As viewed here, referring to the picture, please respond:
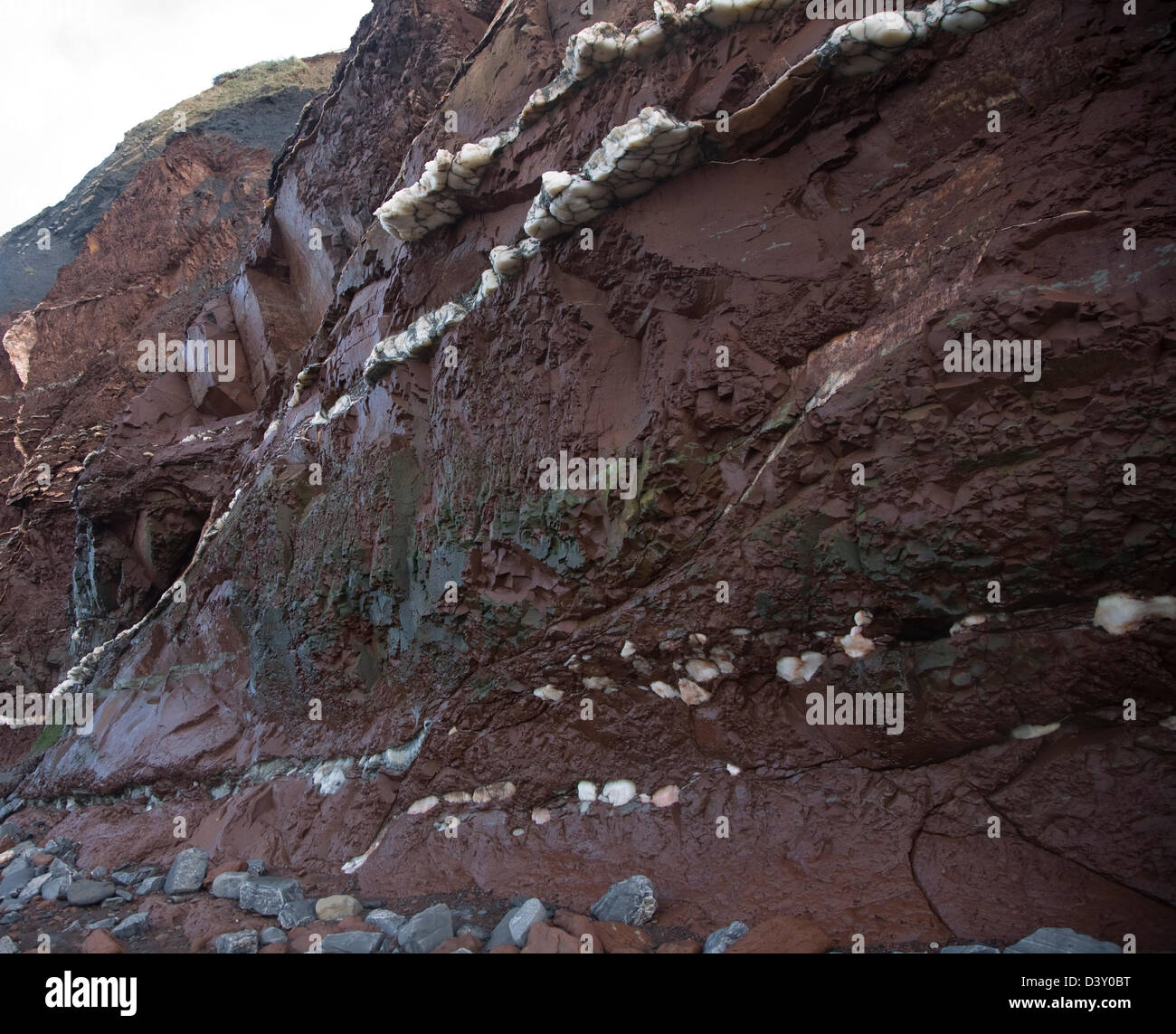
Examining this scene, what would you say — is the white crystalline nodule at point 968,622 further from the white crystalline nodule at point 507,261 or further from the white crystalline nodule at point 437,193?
the white crystalline nodule at point 437,193

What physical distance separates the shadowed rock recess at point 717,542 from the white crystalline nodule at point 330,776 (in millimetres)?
25

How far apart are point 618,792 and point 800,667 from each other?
1.39 metres

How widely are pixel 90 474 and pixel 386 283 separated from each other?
592 centimetres

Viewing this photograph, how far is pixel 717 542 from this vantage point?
446 cm

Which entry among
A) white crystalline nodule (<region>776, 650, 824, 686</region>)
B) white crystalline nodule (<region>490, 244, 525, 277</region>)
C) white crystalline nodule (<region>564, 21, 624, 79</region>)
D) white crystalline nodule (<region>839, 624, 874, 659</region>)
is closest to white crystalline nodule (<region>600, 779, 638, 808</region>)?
white crystalline nodule (<region>776, 650, 824, 686</region>)

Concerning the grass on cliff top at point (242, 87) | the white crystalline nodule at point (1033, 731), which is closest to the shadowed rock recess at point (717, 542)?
the white crystalline nodule at point (1033, 731)

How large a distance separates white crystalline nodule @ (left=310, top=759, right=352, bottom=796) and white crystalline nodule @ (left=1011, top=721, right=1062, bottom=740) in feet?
15.2

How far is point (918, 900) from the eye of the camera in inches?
138

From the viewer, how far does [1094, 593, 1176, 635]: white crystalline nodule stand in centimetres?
338

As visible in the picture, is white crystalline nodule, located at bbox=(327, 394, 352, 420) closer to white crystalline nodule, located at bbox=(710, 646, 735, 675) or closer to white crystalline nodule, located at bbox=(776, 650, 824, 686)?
white crystalline nodule, located at bbox=(710, 646, 735, 675)

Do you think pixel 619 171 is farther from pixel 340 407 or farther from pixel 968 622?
pixel 340 407

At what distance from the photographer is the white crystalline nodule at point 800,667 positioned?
13.9 ft
